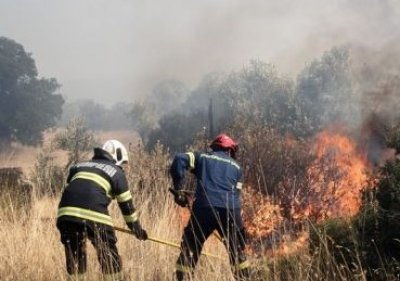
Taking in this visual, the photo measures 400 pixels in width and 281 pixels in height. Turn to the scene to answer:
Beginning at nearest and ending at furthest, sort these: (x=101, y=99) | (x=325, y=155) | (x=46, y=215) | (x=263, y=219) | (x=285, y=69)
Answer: (x=46, y=215) < (x=263, y=219) < (x=325, y=155) < (x=285, y=69) < (x=101, y=99)

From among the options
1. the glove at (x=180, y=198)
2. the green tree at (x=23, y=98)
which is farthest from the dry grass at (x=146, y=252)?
the green tree at (x=23, y=98)

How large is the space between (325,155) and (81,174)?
1213cm

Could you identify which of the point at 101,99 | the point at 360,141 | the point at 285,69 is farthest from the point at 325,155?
the point at 101,99

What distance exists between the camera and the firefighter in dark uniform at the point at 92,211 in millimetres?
A: 5348

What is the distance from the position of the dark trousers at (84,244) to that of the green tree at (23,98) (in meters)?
50.9

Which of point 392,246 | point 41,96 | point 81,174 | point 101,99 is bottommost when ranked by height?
point 101,99

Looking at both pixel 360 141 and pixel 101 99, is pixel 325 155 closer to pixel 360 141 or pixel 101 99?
pixel 360 141

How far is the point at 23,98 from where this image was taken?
5719cm

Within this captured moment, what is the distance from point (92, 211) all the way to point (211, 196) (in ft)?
5.03

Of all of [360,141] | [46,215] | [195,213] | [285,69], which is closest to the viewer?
[195,213]

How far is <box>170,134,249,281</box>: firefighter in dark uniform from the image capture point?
6.24 m

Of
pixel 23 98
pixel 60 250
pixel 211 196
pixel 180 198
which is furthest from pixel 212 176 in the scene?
pixel 23 98

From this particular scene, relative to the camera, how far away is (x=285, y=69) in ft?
160

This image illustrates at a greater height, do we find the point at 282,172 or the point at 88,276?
the point at 88,276
